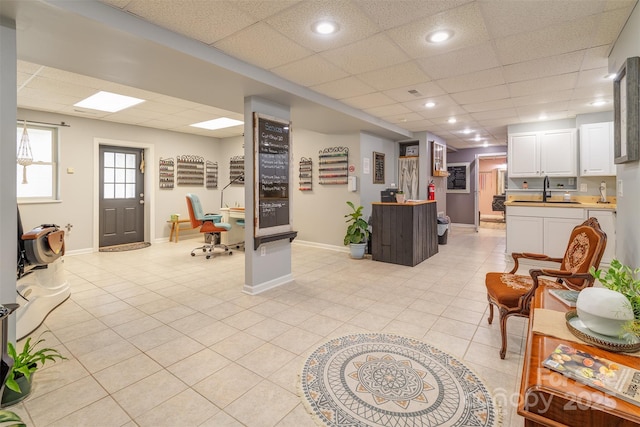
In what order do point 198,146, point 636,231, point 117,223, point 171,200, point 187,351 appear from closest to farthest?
point 636,231, point 187,351, point 117,223, point 171,200, point 198,146

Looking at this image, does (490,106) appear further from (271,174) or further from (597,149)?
(271,174)

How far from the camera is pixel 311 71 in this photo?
3.37 meters

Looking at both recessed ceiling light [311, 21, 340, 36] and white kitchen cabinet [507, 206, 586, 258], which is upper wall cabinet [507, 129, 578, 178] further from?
recessed ceiling light [311, 21, 340, 36]

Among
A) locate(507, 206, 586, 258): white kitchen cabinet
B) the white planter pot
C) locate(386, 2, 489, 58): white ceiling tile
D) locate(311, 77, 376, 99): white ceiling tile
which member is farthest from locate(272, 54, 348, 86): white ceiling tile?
locate(507, 206, 586, 258): white kitchen cabinet

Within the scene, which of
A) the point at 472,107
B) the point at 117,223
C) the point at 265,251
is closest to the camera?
the point at 265,251

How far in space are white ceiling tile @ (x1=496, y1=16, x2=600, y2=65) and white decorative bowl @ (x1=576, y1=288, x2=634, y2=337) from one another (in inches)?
92.2

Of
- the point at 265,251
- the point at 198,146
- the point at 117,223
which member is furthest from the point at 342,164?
the point at 117,223

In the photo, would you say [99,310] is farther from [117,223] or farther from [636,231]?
[636,231]

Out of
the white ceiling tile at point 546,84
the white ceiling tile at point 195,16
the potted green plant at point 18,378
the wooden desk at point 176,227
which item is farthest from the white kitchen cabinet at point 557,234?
the wooden desk at point 176,227

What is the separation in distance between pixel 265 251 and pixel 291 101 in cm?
197

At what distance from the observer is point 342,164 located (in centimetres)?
624

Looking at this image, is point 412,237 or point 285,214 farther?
point 412,237

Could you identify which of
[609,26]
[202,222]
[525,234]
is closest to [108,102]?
[202,222]

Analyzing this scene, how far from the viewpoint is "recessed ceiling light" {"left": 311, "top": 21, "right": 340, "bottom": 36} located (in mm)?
2420
